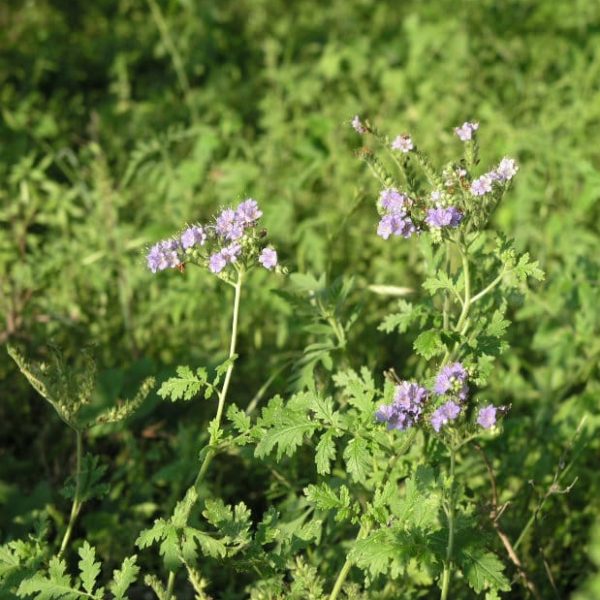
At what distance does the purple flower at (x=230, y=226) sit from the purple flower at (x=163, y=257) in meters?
0.14

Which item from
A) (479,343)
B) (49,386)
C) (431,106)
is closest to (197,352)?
(49,386)

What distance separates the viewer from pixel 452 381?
2.21m

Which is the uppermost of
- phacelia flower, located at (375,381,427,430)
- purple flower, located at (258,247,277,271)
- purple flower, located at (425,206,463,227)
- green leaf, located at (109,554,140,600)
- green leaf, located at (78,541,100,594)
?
purple flower, located at (258,247,277,271)

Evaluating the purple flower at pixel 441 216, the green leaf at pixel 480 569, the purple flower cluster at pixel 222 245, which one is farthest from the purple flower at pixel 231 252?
the green leaf at pixel 480 569

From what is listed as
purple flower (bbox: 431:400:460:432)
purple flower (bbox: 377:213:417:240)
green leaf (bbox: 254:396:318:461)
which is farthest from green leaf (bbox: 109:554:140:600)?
purple flower (bbox: 377:213:417:240)

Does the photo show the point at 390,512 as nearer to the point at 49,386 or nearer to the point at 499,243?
the point at 499,243

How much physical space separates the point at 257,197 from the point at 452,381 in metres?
2.31

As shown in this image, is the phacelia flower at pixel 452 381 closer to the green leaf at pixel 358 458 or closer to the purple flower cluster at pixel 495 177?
the green leaf at pixel 358 458

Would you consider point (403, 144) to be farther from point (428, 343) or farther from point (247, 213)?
point (428, 343)

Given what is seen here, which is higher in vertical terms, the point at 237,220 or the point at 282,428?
the point at 237,220

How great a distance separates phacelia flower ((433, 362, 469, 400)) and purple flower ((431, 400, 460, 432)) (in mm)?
36

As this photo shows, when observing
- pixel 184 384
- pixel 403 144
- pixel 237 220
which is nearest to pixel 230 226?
pixel 237 220

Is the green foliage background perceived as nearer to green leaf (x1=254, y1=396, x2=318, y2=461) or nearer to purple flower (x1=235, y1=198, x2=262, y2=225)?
green leaf (x1=254, y1=396, x2=318, y2=461)

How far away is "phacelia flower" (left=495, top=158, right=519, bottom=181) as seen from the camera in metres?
2.37
